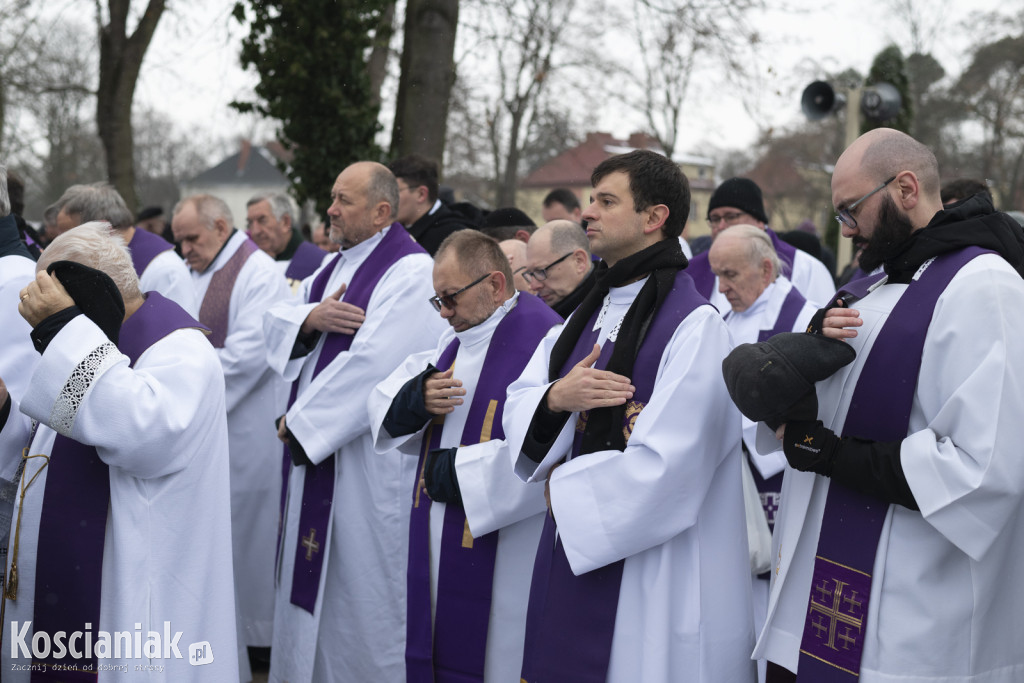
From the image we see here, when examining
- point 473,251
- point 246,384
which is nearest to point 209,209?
point 246,384

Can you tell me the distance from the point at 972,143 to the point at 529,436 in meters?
29.7

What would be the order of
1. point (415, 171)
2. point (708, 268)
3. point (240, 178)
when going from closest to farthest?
point (415, 171) < point (708, 268) < point (240, 178)

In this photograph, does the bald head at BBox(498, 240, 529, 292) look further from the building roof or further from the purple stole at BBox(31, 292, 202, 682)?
the building roof

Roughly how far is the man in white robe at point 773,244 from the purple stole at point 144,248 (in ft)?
A: 10.8

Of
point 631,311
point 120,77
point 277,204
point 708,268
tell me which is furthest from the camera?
point 120,77

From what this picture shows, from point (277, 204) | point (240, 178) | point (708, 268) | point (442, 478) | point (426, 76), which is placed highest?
point (240, 178)

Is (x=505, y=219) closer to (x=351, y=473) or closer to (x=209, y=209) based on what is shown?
(x=209, y=209)

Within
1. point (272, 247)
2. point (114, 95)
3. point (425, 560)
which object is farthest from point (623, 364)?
point (114, 95)

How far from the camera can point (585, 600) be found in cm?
296

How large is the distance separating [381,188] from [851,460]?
310 cm

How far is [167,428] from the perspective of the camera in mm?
3080

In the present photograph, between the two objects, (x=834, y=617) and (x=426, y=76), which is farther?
(x=426, y=76)

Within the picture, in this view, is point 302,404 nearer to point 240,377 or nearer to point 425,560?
point 425,560

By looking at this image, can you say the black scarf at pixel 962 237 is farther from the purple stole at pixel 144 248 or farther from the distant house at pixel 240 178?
the distant house at pixel 240 178
